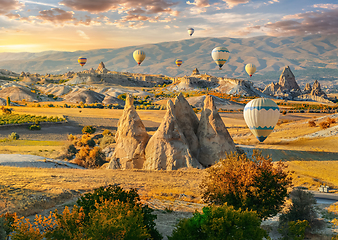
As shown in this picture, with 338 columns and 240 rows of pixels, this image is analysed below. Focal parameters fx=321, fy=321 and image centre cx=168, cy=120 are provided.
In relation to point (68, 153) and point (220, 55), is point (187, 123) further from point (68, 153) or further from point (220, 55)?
point (220, 55)

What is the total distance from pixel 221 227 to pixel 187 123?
1725cm

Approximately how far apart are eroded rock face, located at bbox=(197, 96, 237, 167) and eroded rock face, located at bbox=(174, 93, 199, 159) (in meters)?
0.55

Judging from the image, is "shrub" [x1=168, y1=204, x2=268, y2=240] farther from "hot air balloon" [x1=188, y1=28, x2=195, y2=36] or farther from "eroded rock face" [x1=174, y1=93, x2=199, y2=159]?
"hot air balloon" [x1=188, y1=28, x2=195, y2=36]

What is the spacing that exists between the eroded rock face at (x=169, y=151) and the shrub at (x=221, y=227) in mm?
13123

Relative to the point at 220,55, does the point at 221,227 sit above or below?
below

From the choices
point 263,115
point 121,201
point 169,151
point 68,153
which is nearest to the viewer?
point 121,201

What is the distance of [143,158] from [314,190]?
12639mm

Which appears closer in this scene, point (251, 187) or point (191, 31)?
point (251, 187)

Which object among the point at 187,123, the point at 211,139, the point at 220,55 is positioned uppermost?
the point at 220,55

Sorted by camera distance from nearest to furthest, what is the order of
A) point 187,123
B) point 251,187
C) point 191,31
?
point 251,187
point 187,123
point 191,31

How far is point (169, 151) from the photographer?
23812mm

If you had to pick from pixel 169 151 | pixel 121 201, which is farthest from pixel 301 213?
pixel 169 151

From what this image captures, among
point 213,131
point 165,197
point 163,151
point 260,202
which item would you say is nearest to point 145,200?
point 165,197

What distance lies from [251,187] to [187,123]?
14.0 meters
